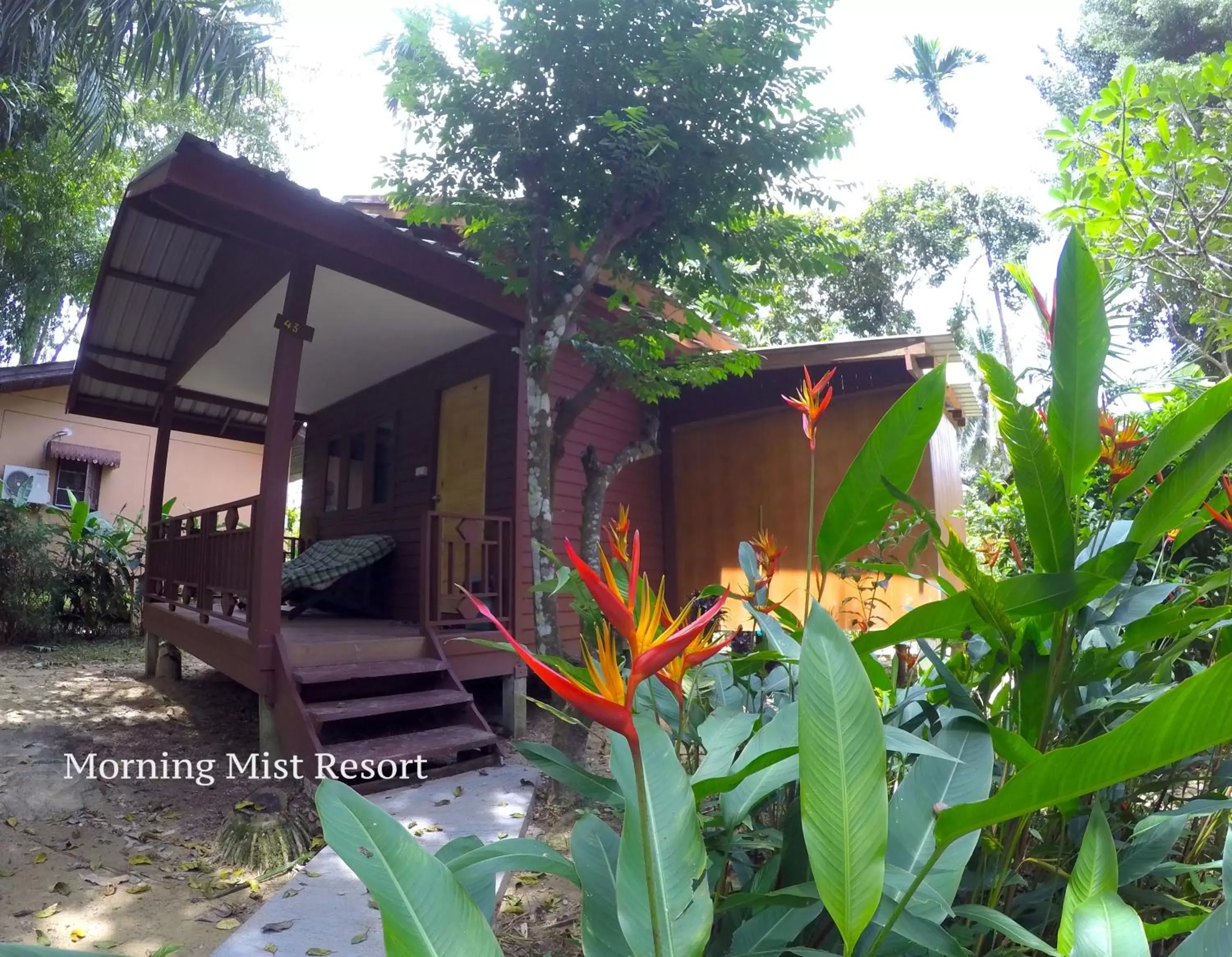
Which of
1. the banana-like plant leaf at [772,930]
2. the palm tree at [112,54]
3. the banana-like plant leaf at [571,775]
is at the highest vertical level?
the palm tree at [112,54]

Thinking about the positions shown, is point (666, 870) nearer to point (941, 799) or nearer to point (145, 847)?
point (941, 799)

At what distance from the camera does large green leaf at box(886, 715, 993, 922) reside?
Answer: 3.13ft

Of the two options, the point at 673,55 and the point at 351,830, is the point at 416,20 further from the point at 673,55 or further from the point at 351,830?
the point at 351,830

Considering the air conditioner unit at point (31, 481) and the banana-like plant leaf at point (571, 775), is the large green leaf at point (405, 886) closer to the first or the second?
the banana-like plant leaf at point (571, 775)

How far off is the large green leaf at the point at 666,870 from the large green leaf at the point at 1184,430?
0.80m

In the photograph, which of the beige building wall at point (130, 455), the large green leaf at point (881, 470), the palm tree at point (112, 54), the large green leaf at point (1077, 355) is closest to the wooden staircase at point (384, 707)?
the large green leaf at point (881, 470)

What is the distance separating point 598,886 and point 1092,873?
25.2 inches

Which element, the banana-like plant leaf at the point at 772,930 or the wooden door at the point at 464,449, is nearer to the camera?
the banana-like plant leaf at the point at 772,930

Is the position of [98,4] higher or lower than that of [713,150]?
higher

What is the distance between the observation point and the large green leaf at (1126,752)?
575 millimetres

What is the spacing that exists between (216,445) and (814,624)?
52.2 feet

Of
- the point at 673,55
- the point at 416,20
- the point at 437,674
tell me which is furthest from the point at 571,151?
the point at 437,674

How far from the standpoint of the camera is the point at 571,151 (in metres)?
4.55

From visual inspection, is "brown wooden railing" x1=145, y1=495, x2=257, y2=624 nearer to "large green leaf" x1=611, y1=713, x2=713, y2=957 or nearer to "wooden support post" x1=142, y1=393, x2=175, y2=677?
"wooden support post" x1=142, y1=393, x2=175, y2=677
